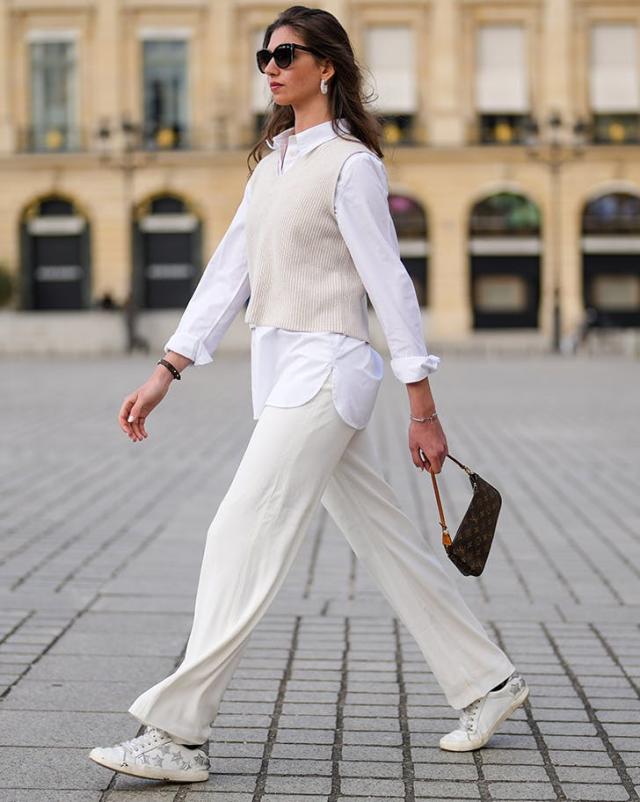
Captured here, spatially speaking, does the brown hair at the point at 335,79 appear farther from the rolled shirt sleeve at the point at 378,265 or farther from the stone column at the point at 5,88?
the stone column at the point at 5,88

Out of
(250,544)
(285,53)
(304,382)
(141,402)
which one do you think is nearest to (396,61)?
(285,53)

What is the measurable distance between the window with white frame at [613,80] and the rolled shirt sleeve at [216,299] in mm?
48841

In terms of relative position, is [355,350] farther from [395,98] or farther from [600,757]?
[395,98]

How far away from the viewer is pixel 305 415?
13.6ft

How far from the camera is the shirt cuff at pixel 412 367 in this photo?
4.14m

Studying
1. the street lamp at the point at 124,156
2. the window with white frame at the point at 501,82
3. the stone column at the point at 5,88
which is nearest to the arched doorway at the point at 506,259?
the window with white frame at the point at 501,82

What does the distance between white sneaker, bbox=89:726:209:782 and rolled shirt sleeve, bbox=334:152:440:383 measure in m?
1.10

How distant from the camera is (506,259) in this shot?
171 ft

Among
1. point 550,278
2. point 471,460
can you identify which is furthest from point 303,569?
point 550,278

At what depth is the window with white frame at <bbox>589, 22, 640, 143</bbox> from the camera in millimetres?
51844

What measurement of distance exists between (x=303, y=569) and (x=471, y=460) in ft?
19.3

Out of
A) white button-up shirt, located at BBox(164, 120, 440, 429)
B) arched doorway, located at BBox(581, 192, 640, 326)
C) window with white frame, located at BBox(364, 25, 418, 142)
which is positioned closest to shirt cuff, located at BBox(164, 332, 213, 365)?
white button-up shirt, located at BBox(164, 120, 440, 429)

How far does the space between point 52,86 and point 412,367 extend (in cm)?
5080

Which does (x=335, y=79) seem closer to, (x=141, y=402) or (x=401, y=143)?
(x=141, y=402)
